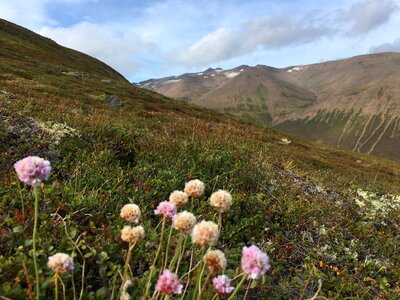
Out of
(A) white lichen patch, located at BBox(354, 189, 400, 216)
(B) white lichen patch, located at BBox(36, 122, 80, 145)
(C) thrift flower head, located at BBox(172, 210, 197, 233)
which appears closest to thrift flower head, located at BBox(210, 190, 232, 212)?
(C) thrift flower head, located at BBox(172, 210, 197, 233)

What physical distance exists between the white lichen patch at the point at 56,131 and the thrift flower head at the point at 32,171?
Result: 5807mm

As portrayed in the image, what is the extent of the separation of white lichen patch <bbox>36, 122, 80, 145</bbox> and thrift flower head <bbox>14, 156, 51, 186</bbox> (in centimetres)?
581

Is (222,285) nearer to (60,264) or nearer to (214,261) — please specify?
(214,261)

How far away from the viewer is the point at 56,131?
887 centimetres

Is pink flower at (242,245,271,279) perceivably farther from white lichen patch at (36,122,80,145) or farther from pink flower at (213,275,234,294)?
white lichen patch at (36,122,80,145)

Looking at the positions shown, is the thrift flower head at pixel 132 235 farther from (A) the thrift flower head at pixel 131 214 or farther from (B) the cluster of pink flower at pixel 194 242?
(A) the thrift flower head at pixel 131 214

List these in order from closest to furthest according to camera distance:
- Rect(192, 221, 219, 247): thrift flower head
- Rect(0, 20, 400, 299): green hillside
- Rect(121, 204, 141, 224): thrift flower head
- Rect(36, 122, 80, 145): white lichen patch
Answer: Rect(192, 221, 219, 247): thrift flower head < Rect(121, 204, 141, 224): thrift flower head < Rect(0, 20, 400, 299): green hillside < Rect(36, 122, 80, 145): white lichen patch

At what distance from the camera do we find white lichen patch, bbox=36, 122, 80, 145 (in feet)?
27.9

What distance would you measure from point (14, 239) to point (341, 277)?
4.63 metres

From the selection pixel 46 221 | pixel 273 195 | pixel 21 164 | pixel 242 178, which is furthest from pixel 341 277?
pixel 21 164

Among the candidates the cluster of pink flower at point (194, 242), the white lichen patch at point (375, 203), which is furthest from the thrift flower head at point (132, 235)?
the white lichen patch at point (375, 203)

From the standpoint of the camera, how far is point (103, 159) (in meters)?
7.90

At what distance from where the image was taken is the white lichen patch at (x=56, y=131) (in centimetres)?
850

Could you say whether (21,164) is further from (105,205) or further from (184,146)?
(184,146)
